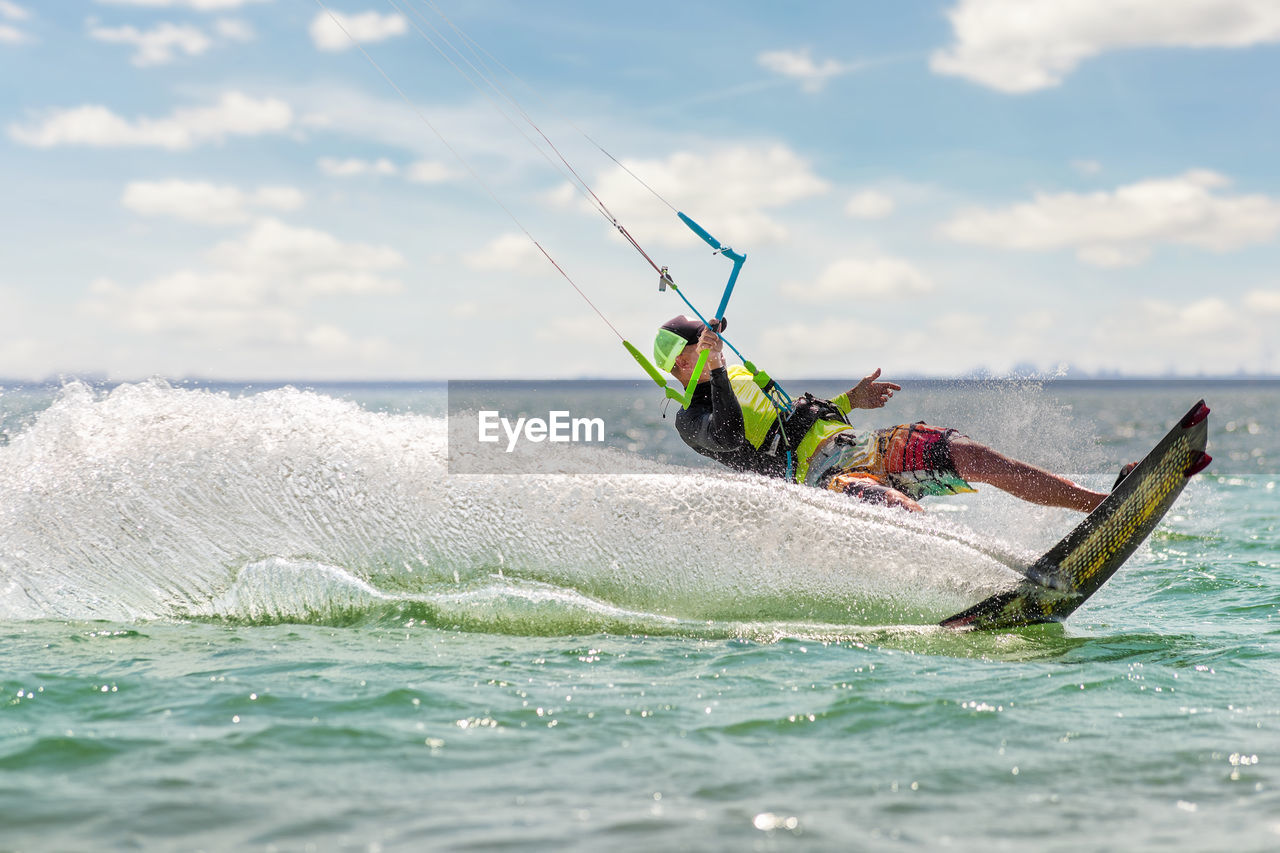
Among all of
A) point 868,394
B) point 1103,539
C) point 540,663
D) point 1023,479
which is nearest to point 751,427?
point 868,394

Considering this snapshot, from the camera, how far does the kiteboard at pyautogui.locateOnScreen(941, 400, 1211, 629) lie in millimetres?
6539

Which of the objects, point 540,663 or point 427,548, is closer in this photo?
point 540,663

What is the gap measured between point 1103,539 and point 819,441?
2.04 meters

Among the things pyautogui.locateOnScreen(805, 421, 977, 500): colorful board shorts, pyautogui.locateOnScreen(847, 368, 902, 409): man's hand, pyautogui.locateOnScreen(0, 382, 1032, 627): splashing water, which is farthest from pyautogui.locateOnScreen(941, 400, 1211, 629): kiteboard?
pyautogui.locateOnScreen(847, 368, 902, 409): man's hand

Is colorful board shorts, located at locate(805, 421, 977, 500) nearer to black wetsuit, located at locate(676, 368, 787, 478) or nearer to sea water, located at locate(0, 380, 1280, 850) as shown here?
black wetsuit, located at locate(676, 368, 787, 478)

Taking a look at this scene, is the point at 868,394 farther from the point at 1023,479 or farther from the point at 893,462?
the point at 1023,479

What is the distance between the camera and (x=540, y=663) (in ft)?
17.5

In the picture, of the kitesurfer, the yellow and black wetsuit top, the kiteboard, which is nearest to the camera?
the kiteboard

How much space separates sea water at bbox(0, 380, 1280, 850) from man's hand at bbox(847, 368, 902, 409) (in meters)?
1.04

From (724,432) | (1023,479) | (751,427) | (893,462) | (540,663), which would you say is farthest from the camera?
(751,427)

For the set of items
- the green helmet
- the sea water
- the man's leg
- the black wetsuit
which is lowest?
the sea water

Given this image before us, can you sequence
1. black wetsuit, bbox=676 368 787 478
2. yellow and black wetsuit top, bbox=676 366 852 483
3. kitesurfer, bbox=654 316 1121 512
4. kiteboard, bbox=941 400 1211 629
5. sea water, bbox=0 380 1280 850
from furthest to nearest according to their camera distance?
yellow and black wetsuit top, bbox=676 366 852 483 < black wetsuit, bbox=676 368 787 478 < kitesurfer, bbox=654 316 1121 512 < kiteboard, bbox=941 400 1211 629 < sea water, bbox=0 380 1280 850

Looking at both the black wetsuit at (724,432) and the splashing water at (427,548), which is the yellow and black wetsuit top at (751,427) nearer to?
the black wetsuit at (724,432)

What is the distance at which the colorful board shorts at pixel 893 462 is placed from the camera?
23.2ft
